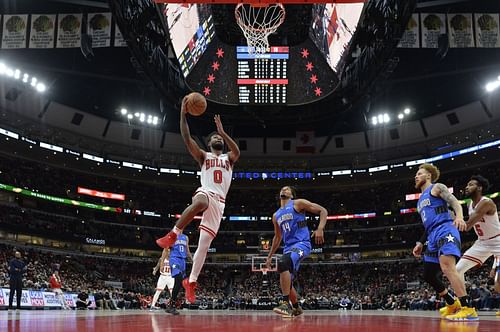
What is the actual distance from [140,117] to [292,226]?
104ft

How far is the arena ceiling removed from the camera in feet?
74.7

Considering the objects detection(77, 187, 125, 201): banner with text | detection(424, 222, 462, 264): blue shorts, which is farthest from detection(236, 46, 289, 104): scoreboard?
detection(77, 187, 125, 201): banner with text

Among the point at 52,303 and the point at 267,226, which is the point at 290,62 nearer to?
the point at 52,303

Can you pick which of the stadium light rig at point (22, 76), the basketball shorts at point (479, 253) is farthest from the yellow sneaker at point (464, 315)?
the stadium light rig at point (22, 76)

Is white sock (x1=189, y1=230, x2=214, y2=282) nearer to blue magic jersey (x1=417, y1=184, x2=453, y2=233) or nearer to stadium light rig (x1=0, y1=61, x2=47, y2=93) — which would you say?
blue magic jersey (x1=417, y1=184, x2=453, y2=233)

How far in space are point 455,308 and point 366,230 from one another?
1464 inches

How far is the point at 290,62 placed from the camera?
729 inches

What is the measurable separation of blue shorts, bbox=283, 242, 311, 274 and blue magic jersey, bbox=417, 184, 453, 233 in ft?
6.15

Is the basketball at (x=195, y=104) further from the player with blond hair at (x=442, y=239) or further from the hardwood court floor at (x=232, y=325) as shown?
the player with blond hair at (x=442, y=239)

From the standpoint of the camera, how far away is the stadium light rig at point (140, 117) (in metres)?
37.4

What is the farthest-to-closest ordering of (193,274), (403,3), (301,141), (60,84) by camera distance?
(301,141) → (60,84) → (403,3) → (193,274)

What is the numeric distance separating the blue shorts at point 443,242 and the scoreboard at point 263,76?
1266cm

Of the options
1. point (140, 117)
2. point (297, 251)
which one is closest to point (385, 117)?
point (140, 117)

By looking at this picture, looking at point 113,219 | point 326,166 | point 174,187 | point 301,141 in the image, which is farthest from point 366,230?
point 113,219
